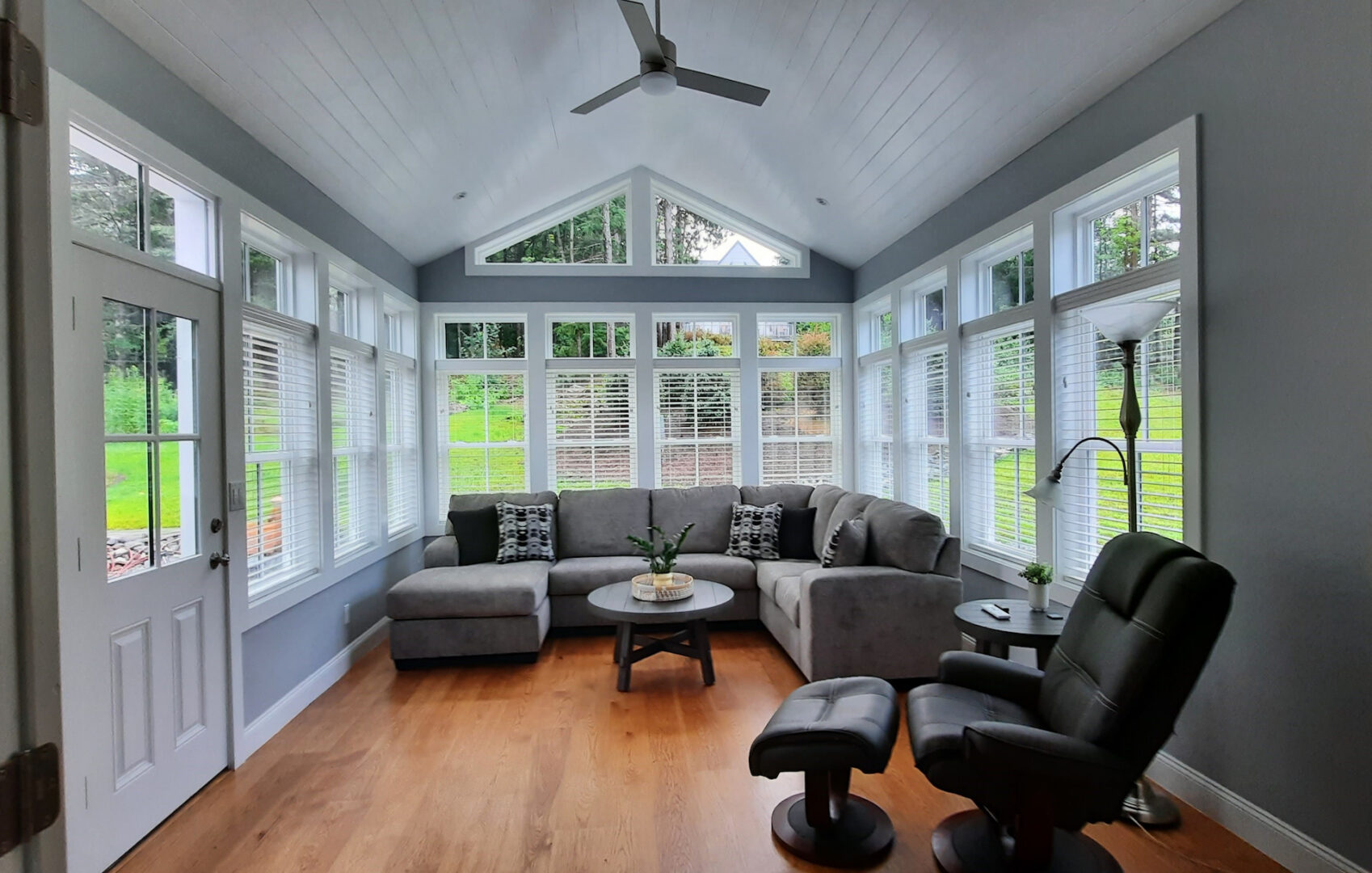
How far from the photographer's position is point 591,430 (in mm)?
5887

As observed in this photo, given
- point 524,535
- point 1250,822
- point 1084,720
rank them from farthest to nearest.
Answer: point 524,535
point 1250,822
point 1084,720

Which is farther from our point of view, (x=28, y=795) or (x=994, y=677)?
(x=994, y=677)

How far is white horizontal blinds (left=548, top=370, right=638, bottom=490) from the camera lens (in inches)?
231

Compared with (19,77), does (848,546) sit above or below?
below

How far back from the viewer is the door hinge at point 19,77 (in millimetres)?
737

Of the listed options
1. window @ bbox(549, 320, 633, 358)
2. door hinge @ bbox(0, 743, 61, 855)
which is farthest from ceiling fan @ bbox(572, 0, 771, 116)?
window @ bbox(549, 320, 633, 358)

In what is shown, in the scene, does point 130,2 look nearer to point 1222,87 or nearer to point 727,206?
point 1222,87

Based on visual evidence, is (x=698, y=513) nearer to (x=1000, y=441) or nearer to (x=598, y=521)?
(x=598, y=521)

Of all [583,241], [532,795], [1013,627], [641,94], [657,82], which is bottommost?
[532,795]

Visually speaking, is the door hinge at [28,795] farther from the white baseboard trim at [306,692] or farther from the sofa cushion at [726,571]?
the sofa cushion at [726,571]

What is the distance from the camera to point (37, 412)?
2.61 ft

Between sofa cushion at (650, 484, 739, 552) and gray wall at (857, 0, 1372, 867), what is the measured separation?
10.5ft

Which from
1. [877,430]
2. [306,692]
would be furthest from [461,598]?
[877,430]

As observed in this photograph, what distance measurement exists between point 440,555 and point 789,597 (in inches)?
96.6
